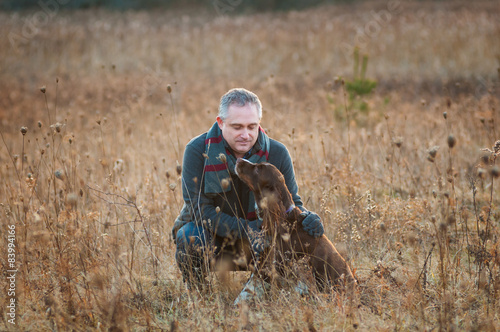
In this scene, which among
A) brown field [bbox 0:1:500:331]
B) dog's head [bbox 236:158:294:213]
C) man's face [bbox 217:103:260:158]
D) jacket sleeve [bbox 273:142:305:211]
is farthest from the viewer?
jacket sleeve [bbox 273:142:305:211]

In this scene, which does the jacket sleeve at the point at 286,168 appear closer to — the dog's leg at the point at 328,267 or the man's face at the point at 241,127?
the man's face at the point at 241,127

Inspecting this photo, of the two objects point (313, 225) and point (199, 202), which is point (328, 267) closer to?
point (313, 225)

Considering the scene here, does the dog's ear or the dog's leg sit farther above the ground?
the dog's ear

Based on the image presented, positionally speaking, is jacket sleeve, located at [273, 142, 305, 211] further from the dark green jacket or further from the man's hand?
the man's hand

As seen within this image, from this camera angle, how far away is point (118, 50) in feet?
51.0

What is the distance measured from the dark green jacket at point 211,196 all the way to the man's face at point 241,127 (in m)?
0.21

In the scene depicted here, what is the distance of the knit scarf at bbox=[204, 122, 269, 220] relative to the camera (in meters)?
3.08

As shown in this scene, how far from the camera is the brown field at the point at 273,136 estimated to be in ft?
8.80

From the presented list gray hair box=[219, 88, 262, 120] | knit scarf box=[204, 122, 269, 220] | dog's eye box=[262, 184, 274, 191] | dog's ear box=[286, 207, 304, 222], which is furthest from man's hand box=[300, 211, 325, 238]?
gray hair box=[219, 88, 262, 120]

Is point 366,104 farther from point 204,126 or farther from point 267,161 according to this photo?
point 267,161

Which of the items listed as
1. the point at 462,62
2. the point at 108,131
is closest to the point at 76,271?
the point at 108,131

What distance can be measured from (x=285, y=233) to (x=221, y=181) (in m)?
0.58

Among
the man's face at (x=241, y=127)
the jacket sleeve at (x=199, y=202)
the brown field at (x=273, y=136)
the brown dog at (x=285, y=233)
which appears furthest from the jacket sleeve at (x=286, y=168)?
the brown field at (x=273, y=136)

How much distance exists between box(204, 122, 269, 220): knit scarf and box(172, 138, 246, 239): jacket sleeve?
7 centimetres
